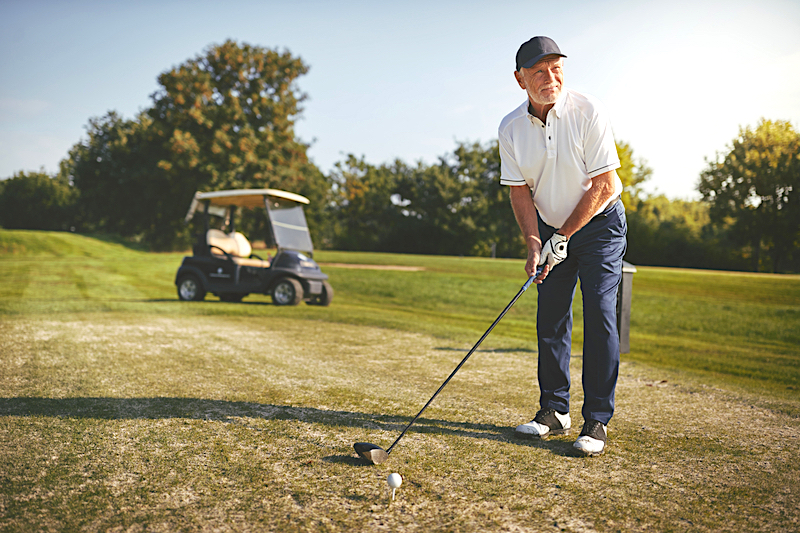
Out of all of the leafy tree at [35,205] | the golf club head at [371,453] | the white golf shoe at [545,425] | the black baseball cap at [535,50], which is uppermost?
the leafy tree at [35,205]

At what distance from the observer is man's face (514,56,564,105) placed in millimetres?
2686

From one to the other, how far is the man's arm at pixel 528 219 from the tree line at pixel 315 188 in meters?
27.1

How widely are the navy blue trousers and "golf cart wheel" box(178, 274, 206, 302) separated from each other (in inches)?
375

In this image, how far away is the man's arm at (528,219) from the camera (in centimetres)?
286

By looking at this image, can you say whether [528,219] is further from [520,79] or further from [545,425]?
[545,425]

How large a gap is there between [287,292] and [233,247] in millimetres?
1701

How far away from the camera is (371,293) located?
1574 cm

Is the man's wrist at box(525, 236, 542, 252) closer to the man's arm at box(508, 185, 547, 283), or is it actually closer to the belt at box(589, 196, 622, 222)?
the man's arm at box(508, 185, 547, 283)

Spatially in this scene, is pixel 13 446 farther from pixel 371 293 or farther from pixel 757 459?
pixel 371 293

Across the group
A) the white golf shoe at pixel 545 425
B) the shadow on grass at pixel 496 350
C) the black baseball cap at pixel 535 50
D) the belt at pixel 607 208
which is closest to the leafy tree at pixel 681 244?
the shadow on grass at pixel 496 350

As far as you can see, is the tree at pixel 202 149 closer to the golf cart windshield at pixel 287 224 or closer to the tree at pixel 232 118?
the tree at pixel 232 118

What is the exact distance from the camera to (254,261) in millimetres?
11219

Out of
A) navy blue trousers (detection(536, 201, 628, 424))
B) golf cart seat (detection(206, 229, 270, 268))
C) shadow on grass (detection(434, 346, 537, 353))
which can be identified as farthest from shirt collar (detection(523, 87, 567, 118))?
golf cart seat (detection(206, 229, 270, 268))

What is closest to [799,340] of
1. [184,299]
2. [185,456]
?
[185,456]
